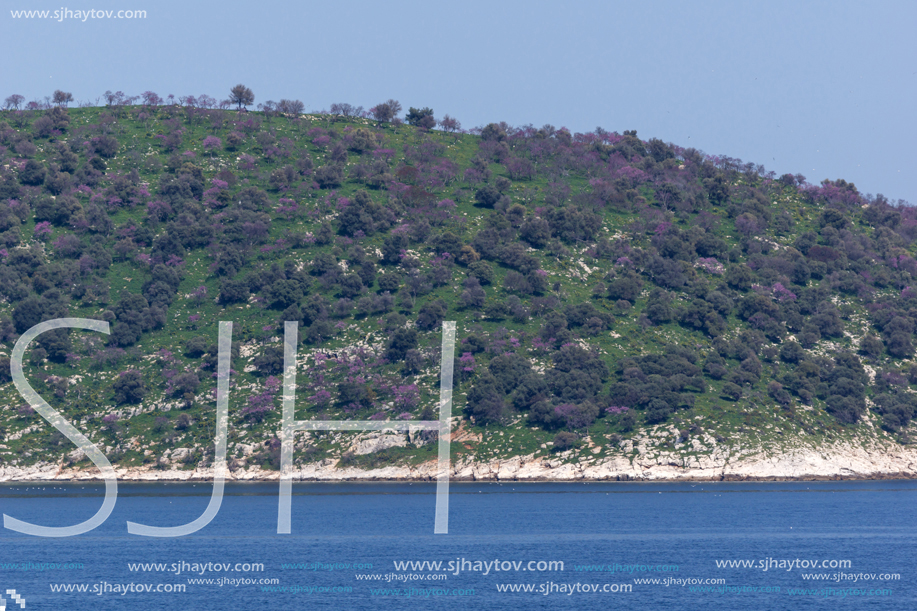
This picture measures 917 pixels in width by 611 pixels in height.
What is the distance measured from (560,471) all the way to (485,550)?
128 feet

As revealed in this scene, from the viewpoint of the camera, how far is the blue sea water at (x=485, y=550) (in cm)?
5566

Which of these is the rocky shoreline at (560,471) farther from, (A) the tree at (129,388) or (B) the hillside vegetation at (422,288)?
(A) the tree at (129,388)

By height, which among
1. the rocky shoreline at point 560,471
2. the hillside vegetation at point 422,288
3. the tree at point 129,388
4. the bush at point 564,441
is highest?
the hillside vegetation at point 422,288

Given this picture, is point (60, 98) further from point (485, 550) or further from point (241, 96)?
point (485, 550)

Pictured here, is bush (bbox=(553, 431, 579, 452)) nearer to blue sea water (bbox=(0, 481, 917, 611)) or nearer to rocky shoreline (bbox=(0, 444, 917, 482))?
rocky shoreline (bbox=(0, 444, 917, 482))

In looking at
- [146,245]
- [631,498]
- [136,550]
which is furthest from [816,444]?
[146,245]

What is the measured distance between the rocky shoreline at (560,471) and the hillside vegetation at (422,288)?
1.58 metres

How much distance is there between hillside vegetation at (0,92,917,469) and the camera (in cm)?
11131

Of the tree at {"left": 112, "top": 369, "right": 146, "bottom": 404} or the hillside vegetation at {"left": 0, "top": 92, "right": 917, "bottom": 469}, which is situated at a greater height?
the hillside vegetation at {"left": 0, "top": 92, "right": 917, "bottom": 469}

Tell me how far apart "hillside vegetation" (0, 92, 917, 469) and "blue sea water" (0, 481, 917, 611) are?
13.3 meters

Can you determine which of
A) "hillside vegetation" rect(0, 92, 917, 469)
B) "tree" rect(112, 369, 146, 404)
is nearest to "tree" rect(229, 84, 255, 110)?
"hillside vegetation" rect(0, 92, 917, 469)

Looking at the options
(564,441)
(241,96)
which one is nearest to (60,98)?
(241,96)

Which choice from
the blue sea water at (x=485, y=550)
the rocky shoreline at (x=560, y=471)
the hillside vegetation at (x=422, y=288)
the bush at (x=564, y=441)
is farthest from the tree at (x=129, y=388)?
the bush at (x=564, y=441)

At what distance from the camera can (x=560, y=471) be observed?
10575 centimetres
